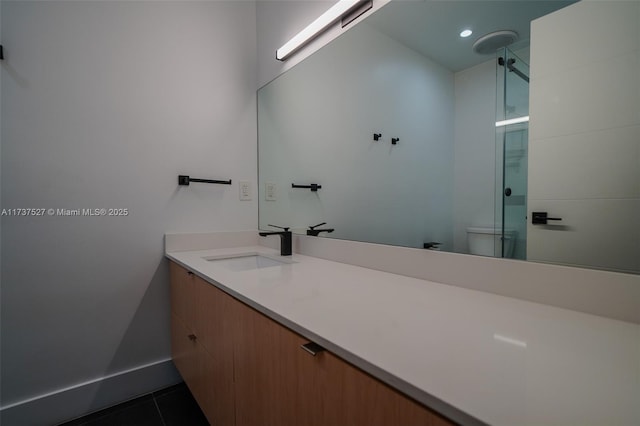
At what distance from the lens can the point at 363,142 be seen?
56.4 inches

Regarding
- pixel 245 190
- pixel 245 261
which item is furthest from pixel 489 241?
pixel 245 190

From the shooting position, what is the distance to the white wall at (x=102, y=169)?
47.0 inches

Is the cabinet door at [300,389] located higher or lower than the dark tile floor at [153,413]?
higher

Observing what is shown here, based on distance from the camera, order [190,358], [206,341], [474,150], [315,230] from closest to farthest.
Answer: [474,150] → [206,341] → [190,358] → [315,230]

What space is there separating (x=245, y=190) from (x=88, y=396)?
1327mm

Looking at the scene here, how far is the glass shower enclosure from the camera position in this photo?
2.50ft

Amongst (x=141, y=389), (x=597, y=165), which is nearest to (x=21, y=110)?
(x=141, y=389)

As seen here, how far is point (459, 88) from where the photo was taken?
3.07 ft

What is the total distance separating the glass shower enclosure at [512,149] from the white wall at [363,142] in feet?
0.55

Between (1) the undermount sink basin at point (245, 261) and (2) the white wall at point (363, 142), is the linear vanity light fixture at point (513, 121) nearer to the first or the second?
(2) the white wall at point (363, 142)

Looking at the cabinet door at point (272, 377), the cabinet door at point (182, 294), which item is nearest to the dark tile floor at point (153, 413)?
the cabinet door at point (182, 294)

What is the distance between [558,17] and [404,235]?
0.75 metres

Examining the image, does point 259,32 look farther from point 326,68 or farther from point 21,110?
point 21,110

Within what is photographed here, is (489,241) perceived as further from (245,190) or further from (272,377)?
(245,190)
